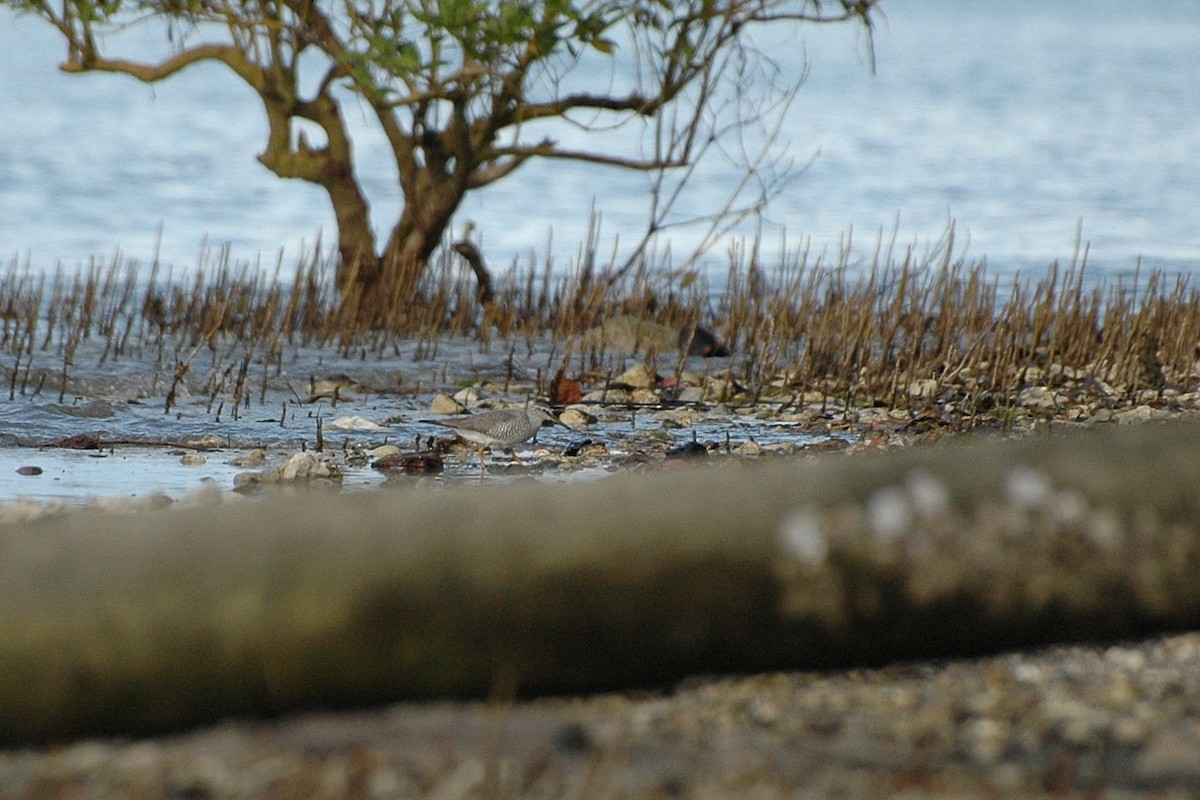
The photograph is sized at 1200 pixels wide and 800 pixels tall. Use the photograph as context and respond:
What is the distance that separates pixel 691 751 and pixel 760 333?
7632mm

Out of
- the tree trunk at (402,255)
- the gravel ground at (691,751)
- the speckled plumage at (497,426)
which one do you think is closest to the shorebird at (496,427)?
the speckled plumage at (497,426)

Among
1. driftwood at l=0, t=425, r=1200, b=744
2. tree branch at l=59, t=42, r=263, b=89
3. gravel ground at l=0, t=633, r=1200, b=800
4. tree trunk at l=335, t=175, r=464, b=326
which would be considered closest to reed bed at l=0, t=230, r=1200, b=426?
tree trunk at l=335, t=175, r=464, b=326

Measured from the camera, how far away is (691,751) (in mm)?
2182

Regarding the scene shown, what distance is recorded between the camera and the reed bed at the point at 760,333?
7.78 metres

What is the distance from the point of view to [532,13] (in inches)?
331

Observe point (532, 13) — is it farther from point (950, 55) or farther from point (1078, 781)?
point (950, 55)

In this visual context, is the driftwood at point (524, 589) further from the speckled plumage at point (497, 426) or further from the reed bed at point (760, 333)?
the reed bed at point (760, 333)

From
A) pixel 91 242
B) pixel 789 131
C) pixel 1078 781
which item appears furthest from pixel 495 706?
pixel 789 131

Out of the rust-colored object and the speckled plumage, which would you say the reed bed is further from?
the speckled plumage

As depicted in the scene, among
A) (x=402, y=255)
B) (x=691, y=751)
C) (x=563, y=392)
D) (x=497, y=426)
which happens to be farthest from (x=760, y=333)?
(x=691, y=751)

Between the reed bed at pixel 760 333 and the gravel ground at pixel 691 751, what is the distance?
4.48 meters

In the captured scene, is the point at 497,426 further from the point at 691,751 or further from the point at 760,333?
the point at 760,333

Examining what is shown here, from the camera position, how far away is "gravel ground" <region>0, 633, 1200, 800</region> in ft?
6.63

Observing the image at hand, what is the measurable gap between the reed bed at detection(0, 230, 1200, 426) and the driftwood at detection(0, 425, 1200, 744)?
459cm
